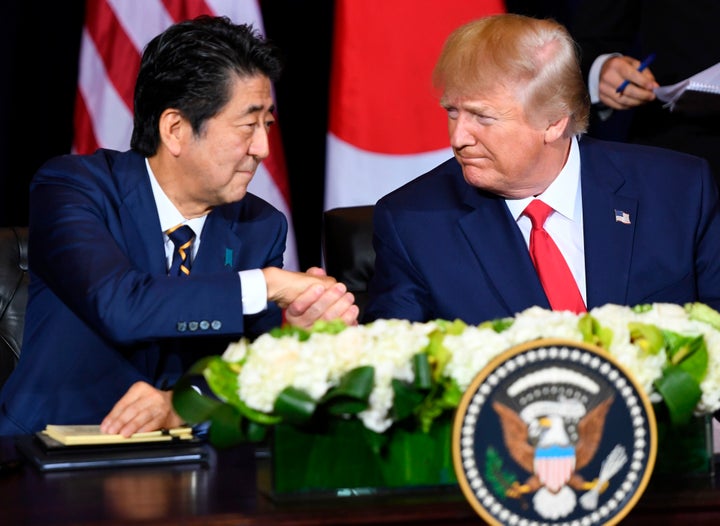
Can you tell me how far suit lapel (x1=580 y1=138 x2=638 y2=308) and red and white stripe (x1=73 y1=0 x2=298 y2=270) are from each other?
4.55ft

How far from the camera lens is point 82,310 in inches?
91.5

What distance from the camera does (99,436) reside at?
5.98 feet

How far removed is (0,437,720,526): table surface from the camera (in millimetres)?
1375

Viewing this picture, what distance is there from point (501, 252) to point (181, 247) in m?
0.68

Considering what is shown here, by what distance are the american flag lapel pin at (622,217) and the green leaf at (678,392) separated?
107 cm

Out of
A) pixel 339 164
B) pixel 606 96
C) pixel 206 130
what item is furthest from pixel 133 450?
pixel 339 164

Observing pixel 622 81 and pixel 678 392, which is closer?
pixel 678 392

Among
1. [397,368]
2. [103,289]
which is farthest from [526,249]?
[397,368]

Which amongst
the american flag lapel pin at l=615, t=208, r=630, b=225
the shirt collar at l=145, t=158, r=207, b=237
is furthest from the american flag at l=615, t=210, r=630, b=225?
the shirt collar at l=145, t=158, r=207, b=237

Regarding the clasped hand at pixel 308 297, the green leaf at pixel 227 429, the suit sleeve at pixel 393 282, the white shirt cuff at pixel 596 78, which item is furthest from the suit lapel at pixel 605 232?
the green leaf at pixel 227 429

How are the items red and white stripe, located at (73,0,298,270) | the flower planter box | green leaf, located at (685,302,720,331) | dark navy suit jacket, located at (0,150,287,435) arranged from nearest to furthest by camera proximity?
the flower planter box → green leaf, located at (685,302,720,331) → dark navy suit jacket, located at (0,150,287,435) → red and white stripe, located at (73,0,298,270)

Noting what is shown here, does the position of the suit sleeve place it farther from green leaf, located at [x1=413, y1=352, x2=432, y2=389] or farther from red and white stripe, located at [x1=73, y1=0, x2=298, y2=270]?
red and white stripe, located at [x1=73, y1=0, x2=298, y2=270]

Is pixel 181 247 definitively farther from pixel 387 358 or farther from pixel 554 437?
pixel 554 437

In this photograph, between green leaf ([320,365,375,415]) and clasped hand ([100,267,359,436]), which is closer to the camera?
green leaf ([320,365,375,415])
